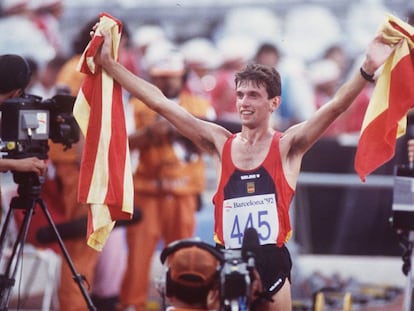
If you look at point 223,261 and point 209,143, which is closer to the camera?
point 223,261

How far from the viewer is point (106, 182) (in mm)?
8773

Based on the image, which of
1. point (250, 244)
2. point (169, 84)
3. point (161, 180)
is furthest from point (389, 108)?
point (161, 180)

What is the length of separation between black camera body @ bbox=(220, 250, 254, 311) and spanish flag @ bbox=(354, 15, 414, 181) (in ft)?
4.60

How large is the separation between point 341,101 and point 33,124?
6.88 ft

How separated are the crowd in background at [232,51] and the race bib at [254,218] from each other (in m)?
3.55

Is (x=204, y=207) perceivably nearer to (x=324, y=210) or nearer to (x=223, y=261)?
(x=324, y=210)

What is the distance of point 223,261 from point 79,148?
3398 millimetres

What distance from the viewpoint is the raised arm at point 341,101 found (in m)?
8.10

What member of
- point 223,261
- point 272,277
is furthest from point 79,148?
point 223,261

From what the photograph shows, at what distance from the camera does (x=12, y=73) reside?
29.9 ft

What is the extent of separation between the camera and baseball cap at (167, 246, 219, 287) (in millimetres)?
7195

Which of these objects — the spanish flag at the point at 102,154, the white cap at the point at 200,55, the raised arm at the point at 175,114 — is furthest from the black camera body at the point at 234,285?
the white cap at the point at 200,55

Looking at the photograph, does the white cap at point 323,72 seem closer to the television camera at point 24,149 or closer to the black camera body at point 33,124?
the black camera body at point 33,124

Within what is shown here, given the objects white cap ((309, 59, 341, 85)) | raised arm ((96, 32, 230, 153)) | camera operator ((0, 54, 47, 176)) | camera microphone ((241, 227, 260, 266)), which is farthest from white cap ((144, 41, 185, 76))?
camera microphone ((241, 227, 260, 266))
